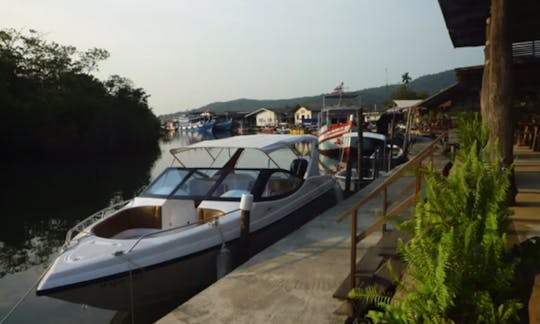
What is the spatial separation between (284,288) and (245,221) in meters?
1.93

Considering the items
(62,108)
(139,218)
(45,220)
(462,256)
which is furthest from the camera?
(62,108)

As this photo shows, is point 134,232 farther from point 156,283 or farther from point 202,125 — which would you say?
point 202,125

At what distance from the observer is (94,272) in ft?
19.1

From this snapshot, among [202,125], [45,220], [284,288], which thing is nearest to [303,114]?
[202,125]

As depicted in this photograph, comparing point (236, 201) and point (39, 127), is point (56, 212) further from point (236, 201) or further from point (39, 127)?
point (39, 127)

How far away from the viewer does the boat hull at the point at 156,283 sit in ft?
19.1

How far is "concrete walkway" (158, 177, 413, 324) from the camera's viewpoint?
15.8 ft

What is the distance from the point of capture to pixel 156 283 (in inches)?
255

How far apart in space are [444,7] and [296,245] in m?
4.76

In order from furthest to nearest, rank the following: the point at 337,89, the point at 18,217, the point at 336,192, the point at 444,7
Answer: the point at 337,89
the point at 18,217
the point at 336,192
the point at 444,7

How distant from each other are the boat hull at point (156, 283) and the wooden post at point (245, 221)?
0.02 m

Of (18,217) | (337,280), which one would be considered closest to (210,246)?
(337,280)

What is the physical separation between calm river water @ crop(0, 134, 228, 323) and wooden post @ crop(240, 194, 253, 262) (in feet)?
4.66

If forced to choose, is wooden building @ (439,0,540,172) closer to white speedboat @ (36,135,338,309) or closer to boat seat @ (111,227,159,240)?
white speedboat @ (36,135,338,309)
